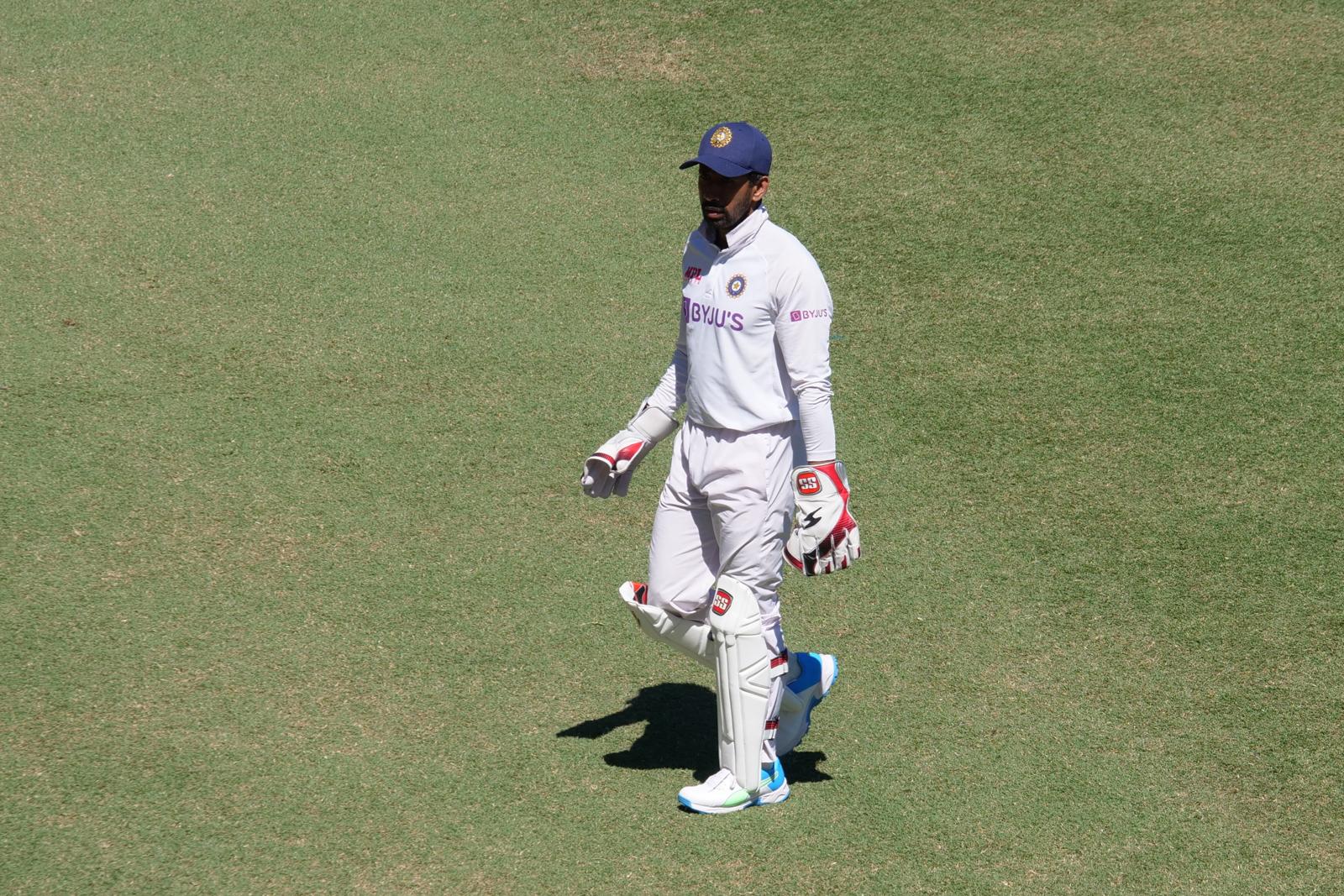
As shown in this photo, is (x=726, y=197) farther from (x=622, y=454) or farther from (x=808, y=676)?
(x=808, y=676)

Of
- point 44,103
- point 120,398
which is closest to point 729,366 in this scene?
point 120,398

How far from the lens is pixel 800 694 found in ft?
19.1

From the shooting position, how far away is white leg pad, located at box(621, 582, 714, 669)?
5.50 meters

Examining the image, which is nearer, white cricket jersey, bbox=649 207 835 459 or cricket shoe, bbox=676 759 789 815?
white cricket jersey, bbox=649 207 835 459

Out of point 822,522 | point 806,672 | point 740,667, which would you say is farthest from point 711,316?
point 806,672

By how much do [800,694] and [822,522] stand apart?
35.2 inches

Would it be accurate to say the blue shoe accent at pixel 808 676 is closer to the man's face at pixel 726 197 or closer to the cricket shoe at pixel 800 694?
the cricket shoe at pixel 800 694

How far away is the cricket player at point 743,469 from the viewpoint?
5.27 metres

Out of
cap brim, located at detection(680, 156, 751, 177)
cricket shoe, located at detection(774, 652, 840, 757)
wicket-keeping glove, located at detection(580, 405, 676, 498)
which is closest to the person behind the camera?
cap brim, located at detection(680, 156, 751, 177)

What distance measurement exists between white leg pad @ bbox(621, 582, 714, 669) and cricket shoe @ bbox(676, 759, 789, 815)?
0.44m

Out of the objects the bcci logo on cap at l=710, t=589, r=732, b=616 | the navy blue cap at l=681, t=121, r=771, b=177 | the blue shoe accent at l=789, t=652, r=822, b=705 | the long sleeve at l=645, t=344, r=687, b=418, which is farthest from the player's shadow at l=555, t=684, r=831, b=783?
the navy blue cap at l=681, t=121, r=771, b=177

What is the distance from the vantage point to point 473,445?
7.86m

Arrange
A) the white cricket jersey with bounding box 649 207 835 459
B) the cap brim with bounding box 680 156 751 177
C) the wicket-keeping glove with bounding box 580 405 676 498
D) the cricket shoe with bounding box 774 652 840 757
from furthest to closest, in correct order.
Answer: the cricket shoe with bounding box 774 652 840 757 < the wicket-keeping glove with bounding box 580 405 676 498 < the white cricket jersey with bounding box 649 207 835 459 < the cap brim with bounding box 680 156 751 177

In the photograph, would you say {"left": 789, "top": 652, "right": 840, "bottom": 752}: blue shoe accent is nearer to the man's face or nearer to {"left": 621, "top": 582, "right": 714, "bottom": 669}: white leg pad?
{"left": 621, "top": 582, "right": 714, "bottom": 669}: white leg pad
